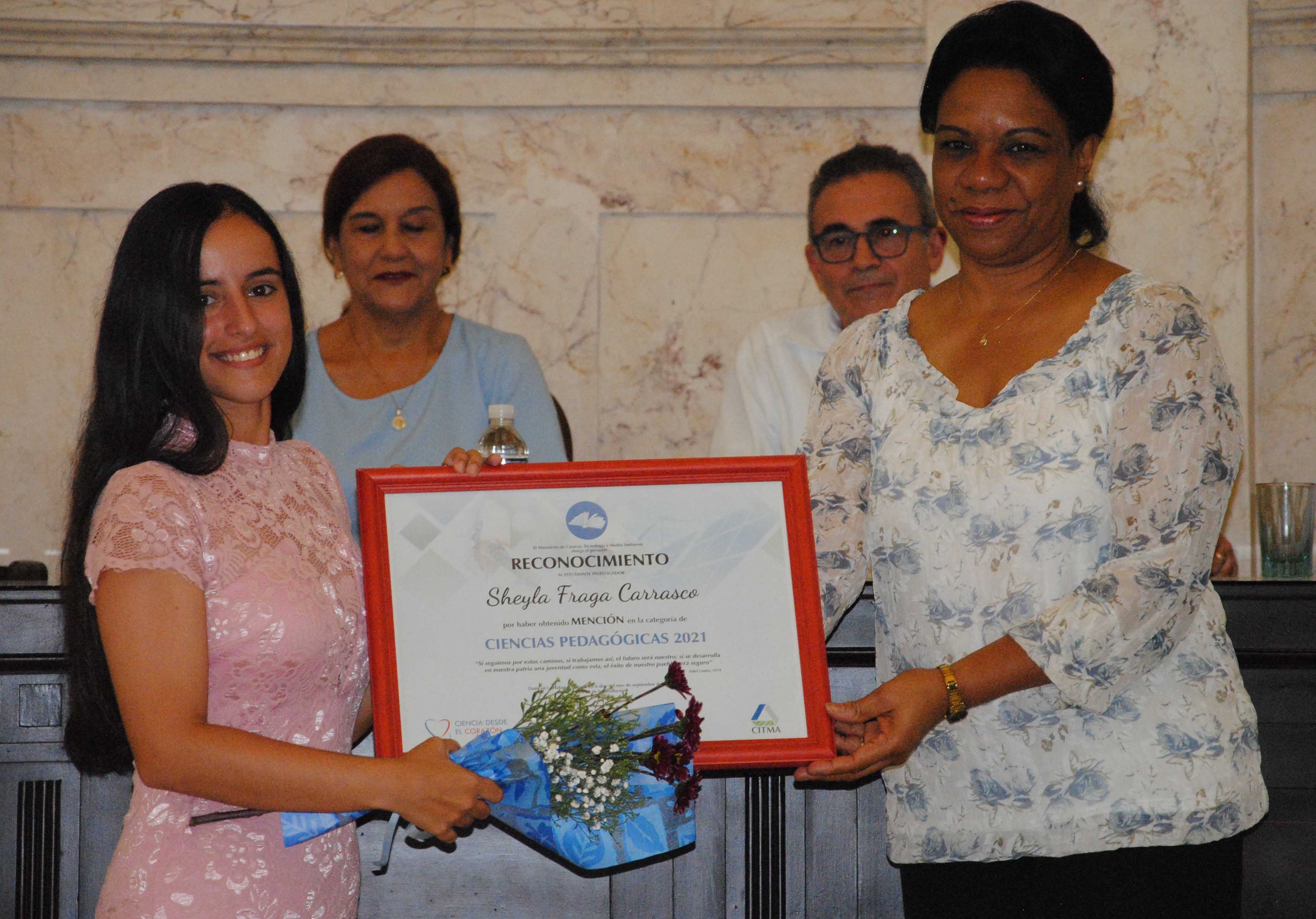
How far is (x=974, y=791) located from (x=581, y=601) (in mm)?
648

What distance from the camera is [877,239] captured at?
124 inches

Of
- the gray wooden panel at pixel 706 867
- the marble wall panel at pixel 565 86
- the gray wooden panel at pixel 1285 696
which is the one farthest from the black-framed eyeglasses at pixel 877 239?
the gray wooden panel at pixel 706 867

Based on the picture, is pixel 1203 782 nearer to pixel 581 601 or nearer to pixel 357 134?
pixel 581 601

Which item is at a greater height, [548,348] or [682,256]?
[682,256]

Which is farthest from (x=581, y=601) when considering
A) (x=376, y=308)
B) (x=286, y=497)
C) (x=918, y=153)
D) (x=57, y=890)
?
(x=918, y=153)

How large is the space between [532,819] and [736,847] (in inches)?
30.2

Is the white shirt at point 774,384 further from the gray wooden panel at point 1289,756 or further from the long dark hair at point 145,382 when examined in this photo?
the long dark hair at point 145,382

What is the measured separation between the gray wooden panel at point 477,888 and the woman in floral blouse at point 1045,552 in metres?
0.62

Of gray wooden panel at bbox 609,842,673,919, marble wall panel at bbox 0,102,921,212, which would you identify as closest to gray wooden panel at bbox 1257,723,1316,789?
gray wooden panel at bbox 609,842,673,919

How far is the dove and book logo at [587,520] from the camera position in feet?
6.20

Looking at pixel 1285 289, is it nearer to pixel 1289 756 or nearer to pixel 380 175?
pixel 1289 756

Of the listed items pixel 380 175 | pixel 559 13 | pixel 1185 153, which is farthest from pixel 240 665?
pixel 1185 153

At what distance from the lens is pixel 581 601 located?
1871 millimetres

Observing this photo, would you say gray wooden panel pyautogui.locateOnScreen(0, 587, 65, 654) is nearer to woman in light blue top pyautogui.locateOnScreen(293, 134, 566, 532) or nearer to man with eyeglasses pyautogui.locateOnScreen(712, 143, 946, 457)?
woman in light blue top pyautogui.locateOnScreen(293, 134, 566, 532)
